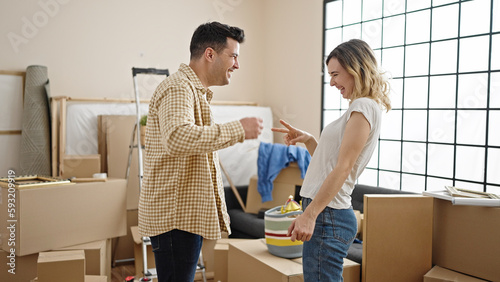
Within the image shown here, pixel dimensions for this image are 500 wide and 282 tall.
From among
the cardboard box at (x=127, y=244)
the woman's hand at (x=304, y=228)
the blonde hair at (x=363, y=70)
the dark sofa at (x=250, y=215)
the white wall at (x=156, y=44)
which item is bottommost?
the cardboard box at (x=127, y=244)

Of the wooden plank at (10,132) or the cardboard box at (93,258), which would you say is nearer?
the cardboard box at (93,258)

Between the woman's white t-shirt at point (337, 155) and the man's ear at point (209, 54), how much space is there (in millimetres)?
463

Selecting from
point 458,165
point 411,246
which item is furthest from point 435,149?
point 411,246

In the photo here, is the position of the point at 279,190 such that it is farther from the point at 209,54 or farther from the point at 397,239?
the point at 209,54

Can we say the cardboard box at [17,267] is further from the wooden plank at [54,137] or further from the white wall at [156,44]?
the white wall at [156,44]

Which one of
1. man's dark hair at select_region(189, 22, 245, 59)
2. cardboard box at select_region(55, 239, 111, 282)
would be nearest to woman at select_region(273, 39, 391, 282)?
man's dark hair at select_region(189, 22, 245, 59)

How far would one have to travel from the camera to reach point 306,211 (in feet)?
4.67

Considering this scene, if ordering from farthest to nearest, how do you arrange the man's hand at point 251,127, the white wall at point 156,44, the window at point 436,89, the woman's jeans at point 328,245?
the white wall at point 156,44 < the window at point 436,89 < the woman's jeans at point 328,245 < the man's hand at point 251,127

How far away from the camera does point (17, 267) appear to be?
2.72m

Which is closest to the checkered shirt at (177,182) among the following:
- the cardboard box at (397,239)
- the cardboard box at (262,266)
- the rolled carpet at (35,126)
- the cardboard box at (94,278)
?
the cardboard box at (262,266)

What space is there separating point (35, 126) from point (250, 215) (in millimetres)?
1885

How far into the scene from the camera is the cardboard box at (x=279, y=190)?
3.85m

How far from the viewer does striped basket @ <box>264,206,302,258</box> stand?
7.73ft

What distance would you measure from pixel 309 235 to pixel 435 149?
2328 mm
